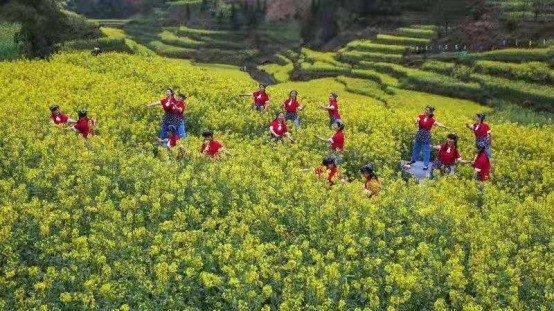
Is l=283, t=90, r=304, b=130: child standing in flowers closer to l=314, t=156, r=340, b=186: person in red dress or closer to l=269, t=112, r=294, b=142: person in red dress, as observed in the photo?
l=269, t=112, r=294, b=142: person in red dress

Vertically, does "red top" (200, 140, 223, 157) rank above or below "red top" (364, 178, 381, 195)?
above

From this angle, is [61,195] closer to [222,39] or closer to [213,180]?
[213,180]

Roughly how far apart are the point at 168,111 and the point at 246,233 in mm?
9397

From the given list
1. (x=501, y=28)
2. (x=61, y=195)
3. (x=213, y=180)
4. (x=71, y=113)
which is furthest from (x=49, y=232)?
(x=501, y=28)

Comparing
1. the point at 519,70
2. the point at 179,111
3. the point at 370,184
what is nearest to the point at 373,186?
the point at 370,184

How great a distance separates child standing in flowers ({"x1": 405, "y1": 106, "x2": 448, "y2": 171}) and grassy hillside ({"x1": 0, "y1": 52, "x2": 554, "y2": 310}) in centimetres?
181

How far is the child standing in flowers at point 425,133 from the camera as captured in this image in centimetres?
1838

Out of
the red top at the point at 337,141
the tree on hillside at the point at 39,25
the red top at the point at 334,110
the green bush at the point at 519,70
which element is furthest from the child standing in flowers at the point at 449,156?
the tree on hillside at the point at 39,25

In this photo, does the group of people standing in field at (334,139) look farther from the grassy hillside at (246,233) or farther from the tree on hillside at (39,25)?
the tree on hillside at (39,25)

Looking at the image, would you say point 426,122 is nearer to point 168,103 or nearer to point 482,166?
point 482,166

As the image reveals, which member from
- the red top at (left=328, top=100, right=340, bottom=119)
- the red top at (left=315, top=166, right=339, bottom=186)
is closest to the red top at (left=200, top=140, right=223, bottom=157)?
the red top at (left=315, top=166, right=339, bottom=186)

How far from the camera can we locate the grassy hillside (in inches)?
341

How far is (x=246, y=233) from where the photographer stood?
35.0 ft

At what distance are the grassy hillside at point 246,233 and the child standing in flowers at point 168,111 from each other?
1844 millimetres
